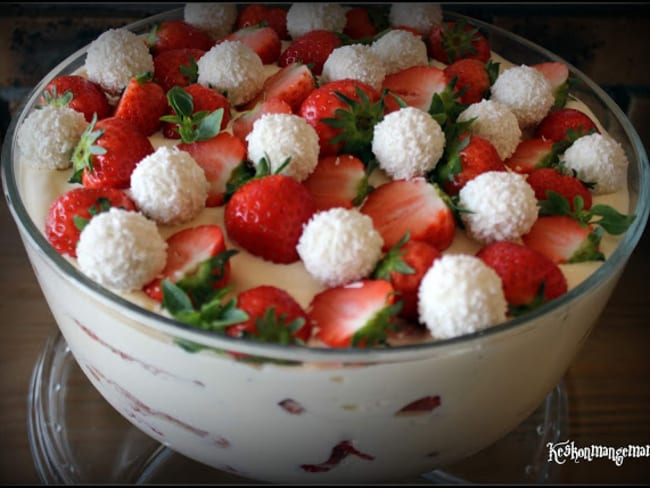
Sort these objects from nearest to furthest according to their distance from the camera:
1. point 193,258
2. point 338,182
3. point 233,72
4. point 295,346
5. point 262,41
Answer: point 295,346 → point 193,258 → point 338,182 → point 233,72 → point 262,41

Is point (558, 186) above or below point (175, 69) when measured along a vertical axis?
below

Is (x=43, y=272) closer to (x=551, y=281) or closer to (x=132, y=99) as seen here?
(x=132, y=99)

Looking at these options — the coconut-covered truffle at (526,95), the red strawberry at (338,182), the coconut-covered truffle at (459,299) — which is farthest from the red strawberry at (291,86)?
the coconut-covered truffle at (459,299)

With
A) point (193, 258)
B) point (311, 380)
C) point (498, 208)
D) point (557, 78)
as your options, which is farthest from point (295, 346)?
point (557, 78)

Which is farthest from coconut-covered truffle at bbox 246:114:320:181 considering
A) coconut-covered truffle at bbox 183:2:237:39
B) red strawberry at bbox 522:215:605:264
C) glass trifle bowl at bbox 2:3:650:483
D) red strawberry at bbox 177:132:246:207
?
coconut-covered truffle at bbox 183:2:237:39

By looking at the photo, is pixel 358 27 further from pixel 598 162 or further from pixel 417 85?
pixel 598 162

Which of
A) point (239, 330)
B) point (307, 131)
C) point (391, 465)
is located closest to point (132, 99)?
point (307, 131)
